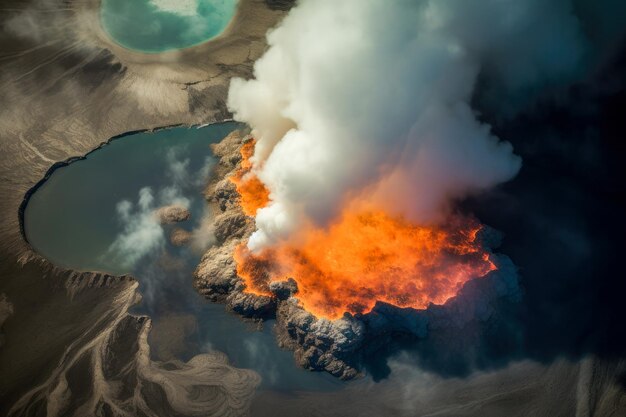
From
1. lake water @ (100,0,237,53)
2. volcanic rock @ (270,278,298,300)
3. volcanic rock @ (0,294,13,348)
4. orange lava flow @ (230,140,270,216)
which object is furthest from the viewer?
lake water @ (100,0,237,53)

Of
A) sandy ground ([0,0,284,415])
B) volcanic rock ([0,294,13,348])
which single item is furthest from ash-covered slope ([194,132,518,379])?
volcanic rock ([0,294,13,348])

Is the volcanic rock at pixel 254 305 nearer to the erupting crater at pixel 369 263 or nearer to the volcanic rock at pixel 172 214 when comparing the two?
the erupting crater at pixel 369 263

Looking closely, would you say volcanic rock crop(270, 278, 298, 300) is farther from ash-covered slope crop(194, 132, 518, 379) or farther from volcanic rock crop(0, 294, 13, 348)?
volcanic rock crop(0, 294, 13, 348)

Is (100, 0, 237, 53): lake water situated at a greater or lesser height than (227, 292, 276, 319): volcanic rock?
greater

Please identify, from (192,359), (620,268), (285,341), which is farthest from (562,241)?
(192,359)

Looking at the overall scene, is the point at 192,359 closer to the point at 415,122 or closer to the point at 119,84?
the point at 415,122

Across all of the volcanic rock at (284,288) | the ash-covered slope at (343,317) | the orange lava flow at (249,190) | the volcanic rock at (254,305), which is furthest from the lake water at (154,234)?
the orange lava flow at (249,190)
